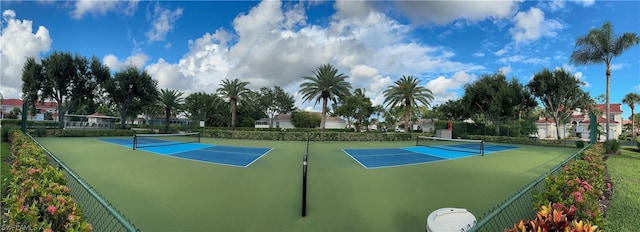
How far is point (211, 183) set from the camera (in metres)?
7.69

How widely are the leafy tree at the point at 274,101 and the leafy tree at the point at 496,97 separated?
1742 inches

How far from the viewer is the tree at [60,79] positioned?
30.1 meters

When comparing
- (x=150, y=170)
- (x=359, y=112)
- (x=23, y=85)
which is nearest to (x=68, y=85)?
(x=23, y=85)

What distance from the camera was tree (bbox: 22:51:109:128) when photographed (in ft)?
98.8

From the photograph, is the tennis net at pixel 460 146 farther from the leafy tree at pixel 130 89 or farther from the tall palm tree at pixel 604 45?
the leafy tree at pixel 130 89

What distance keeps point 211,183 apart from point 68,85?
35822 mm

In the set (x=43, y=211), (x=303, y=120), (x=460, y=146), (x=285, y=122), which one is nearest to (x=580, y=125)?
(x=460, y=146)

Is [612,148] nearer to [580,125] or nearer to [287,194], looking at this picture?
[287,194]

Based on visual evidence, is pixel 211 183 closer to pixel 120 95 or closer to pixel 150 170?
pixel 150 170

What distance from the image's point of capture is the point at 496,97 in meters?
33.4

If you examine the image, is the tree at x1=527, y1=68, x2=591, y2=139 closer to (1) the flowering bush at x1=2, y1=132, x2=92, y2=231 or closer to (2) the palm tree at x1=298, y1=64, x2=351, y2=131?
(2) the palm tree at x1=298, y1=64, x2=351, y2=131

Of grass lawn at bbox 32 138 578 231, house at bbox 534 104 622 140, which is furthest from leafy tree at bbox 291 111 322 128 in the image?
grass lawn at bbox 32 138 578 231

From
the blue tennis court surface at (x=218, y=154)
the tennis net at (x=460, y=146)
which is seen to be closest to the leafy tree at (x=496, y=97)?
the tennis net at (x=460, y=146)

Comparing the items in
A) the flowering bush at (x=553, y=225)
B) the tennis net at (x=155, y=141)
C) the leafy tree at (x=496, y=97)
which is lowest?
the tennis net at (x=155, y=141)
